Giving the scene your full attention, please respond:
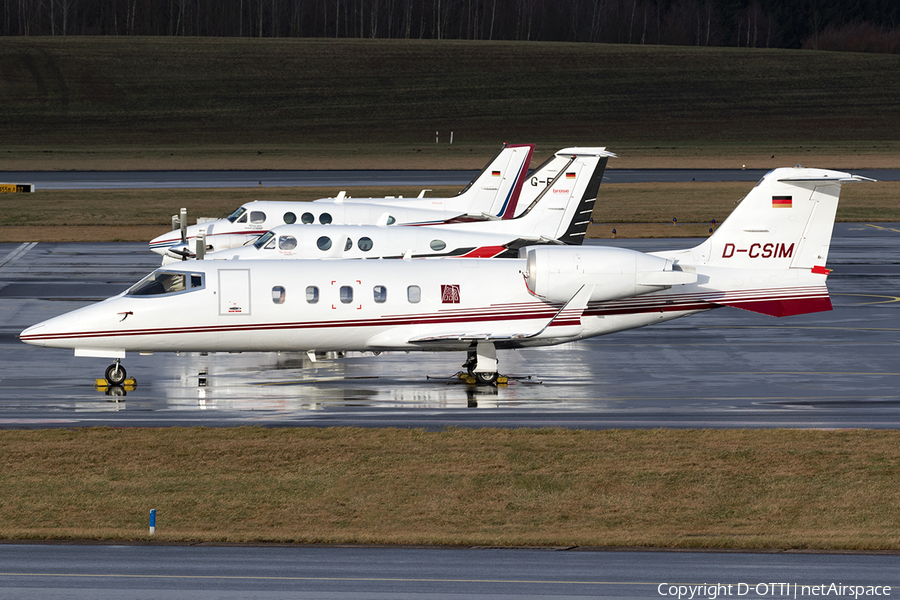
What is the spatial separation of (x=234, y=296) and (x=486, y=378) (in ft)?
22.4

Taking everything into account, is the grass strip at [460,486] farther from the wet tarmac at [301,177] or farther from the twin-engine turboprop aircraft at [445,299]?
the wet tarmac at [301,177]

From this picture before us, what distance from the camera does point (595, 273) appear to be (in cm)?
2905

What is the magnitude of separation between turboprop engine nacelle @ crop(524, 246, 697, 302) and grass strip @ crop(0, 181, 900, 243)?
3293 centimetres

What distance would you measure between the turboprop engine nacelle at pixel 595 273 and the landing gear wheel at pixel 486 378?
7.93 feet

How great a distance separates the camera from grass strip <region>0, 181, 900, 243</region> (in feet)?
212

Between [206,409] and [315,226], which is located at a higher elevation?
[315,226]

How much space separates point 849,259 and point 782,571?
4020cm

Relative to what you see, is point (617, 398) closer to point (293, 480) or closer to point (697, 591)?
point (293, 480)

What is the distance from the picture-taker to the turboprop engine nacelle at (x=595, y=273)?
2894 cm

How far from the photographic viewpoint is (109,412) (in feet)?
86.2

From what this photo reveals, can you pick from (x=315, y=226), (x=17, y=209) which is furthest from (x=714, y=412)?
(x=17, y=209)

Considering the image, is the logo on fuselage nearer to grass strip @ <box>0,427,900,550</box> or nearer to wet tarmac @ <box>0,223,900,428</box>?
wet tarmac @ <box>0,223,900,428</box>

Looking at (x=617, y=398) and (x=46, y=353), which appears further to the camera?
(x=46, y=353)

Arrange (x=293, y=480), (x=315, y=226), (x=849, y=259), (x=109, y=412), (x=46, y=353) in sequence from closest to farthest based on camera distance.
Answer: (x=293, y=480) → (x=109, y=412) → (x=46, y=353) → (x=315, y=226) → (x=849, y=259)
